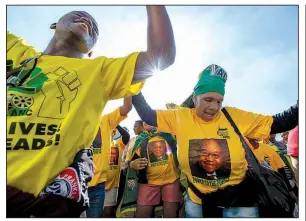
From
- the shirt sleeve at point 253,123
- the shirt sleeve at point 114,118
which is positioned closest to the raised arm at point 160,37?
the shirt sleeve at point 253,123

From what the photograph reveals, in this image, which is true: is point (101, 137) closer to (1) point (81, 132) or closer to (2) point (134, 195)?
(2) point (134, 195)

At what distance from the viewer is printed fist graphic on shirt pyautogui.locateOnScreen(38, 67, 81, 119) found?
161cm

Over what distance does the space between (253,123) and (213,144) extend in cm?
48

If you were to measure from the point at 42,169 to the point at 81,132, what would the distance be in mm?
247

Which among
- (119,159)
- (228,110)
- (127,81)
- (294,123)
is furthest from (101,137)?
(127,81)

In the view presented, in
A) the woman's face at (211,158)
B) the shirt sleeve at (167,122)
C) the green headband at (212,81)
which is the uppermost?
the green headband at (212,81)

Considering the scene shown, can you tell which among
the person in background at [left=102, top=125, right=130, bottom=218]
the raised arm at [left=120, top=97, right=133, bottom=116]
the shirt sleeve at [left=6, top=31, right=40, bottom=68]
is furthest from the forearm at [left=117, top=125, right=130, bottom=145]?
the shirt sleeve at [left=6, top=31, right=40, bottom=68]

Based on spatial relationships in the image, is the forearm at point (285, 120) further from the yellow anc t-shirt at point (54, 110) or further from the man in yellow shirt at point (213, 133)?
the yellow anc t-shirt at point (54, 110)

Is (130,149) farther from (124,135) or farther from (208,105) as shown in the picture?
(208,105)

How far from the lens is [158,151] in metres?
5.18

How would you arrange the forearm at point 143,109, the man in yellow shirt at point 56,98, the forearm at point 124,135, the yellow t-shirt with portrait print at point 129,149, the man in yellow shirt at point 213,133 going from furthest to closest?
1. the forearm at point 124,135
2. the yellow t-shirt with portrait print at point 129,149
3. the forearm at point 143,109
4. the man in yellow shirt at point 213,133
5. the man in yellow shirt at point 56,98

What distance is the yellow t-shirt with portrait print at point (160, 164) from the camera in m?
5.08

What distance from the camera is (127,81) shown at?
1827 mm

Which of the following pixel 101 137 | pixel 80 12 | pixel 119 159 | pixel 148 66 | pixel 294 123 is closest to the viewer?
pixel 148 66
